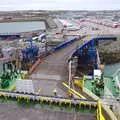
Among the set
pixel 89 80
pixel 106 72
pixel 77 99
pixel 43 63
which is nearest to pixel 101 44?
pixel 106 72

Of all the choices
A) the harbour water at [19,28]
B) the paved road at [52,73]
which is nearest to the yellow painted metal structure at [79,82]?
the paved road at [52,73]

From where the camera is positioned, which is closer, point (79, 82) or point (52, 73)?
point (79, 82)

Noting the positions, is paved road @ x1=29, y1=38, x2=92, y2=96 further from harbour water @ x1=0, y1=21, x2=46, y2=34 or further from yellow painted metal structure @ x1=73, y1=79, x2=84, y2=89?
harbour water @ x1=0, y1=21, x2=46, y2=34

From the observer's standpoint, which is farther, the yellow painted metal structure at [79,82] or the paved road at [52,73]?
the yellow painted metal structure at [79,82]

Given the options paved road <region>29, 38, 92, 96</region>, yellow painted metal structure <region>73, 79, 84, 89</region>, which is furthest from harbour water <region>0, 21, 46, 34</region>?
yellow painted metal structure <region>73, 79, 84, 89</region>

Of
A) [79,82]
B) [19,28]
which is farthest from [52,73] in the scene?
[19,28]

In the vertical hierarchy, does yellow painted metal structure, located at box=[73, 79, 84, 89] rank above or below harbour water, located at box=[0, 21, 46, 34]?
above

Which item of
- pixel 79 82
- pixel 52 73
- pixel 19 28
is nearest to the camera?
pixel 79 82

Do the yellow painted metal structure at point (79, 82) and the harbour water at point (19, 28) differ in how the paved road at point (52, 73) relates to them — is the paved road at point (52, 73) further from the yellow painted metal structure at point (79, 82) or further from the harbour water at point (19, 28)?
the harbour water at point (19, 28)

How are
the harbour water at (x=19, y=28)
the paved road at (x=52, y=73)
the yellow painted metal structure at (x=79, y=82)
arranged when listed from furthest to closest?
the harbour water at (x=19, y=28)
the yellow painted metal structure at (x=79, y=82)
the paved road at (x=52, y=73)

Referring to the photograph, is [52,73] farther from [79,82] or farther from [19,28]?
[19,28]

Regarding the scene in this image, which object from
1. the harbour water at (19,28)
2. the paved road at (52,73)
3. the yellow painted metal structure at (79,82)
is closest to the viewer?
the paved road at (52,73)

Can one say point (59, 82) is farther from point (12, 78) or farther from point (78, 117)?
point (78, 117)
